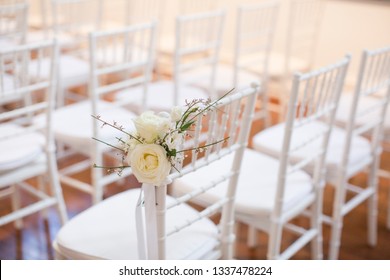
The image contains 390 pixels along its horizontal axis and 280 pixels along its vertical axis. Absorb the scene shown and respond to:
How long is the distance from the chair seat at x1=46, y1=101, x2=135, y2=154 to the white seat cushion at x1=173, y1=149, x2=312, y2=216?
1.46 feet

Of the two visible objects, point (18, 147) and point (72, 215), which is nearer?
point (18, 147)

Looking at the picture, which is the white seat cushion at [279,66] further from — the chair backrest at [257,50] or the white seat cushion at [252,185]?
the white seat cushion at [252,185]

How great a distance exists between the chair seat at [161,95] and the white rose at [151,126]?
1.47m

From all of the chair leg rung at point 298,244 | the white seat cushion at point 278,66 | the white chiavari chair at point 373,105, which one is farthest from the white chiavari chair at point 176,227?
the white seat cushion at point 278,66

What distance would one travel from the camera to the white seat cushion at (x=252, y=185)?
74.3 inches

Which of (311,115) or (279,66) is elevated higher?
(311,115)

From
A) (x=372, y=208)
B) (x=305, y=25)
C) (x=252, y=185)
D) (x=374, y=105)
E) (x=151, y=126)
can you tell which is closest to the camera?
(x=151, y=126)

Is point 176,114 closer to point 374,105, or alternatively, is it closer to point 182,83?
point 374,105

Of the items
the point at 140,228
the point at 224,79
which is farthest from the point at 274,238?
the point at 224,79

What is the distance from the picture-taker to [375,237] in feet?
8.44

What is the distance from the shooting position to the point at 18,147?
2123 mm

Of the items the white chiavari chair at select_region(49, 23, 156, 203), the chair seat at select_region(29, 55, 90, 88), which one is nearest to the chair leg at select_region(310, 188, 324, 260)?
the white chiavari chair at select_region(49, 23, 156, 203)

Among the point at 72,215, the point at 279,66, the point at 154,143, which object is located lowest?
the point at 72,215

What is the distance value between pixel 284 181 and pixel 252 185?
0.53 feet
